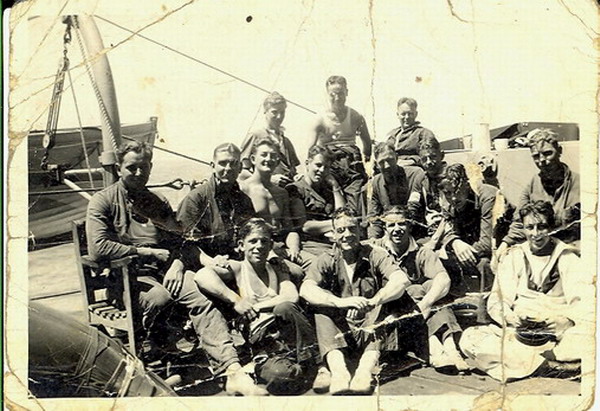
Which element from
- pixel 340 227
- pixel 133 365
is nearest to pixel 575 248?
pixel 340 227

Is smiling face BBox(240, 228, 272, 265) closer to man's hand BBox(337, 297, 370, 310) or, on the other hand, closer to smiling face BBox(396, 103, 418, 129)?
man's hand BBox(337, 297, 370, 310)

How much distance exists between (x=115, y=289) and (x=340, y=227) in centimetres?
88

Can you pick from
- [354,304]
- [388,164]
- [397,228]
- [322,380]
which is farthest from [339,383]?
[388,164]

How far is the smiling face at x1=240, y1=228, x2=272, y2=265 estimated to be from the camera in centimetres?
299

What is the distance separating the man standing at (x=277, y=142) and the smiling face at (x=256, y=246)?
21 cm

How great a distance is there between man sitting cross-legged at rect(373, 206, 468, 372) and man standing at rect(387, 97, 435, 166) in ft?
0.76

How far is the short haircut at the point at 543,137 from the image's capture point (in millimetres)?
3051

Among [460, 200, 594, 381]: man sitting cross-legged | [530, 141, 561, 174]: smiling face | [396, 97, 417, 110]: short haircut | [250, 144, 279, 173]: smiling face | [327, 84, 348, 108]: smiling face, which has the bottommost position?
[460, 200, 594, 381]: man sitting cross-legged

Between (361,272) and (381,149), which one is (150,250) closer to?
(361,272)

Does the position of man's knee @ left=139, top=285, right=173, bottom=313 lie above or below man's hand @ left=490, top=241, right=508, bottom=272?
below

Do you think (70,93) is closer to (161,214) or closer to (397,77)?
(161,214)

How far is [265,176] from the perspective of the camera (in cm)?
303

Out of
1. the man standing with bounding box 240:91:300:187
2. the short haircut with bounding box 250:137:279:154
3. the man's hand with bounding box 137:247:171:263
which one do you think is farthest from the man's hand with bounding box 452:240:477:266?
the man's hand with bounding box 137:247:171:263

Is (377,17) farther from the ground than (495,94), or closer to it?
farther from the ground
